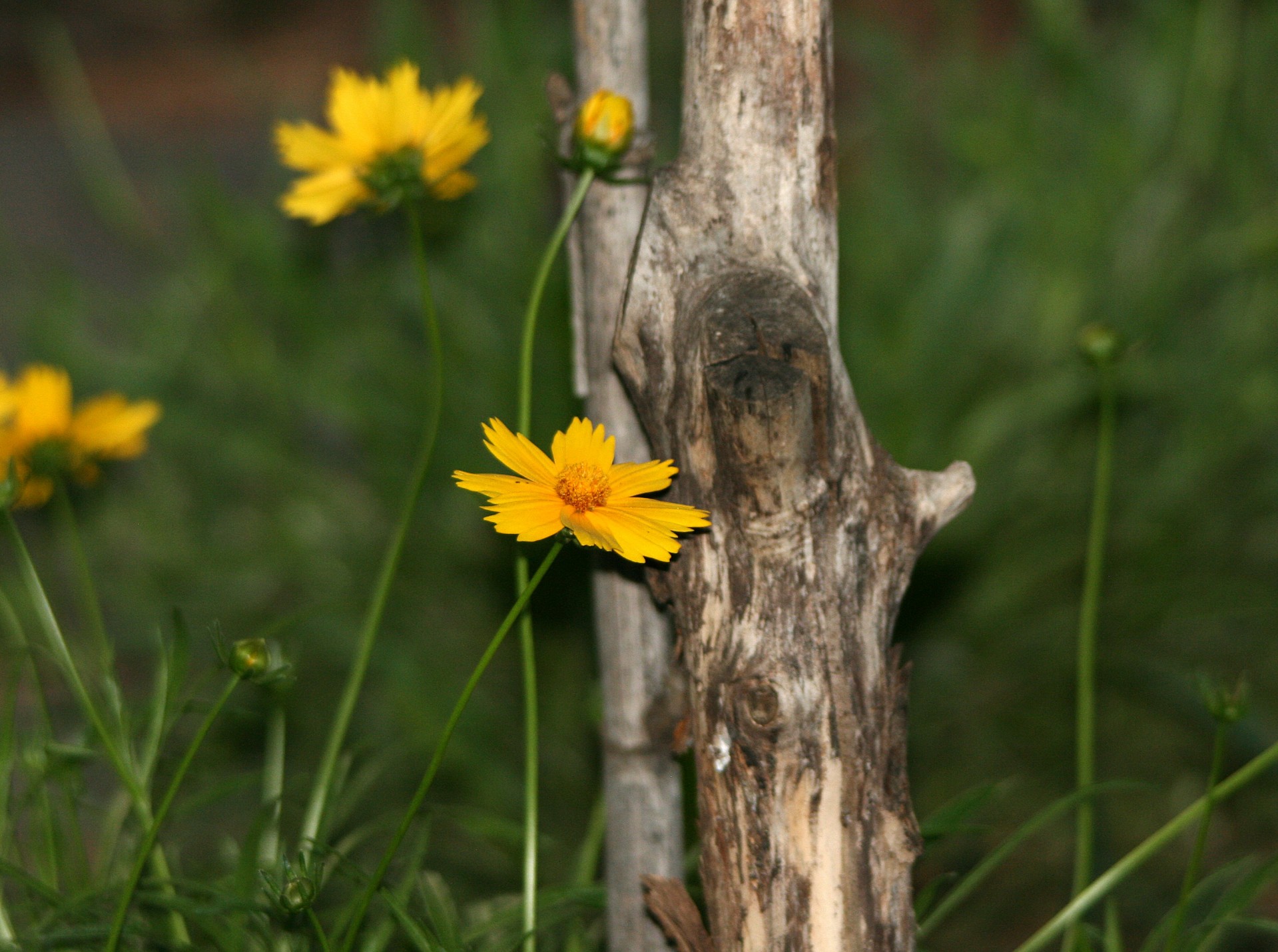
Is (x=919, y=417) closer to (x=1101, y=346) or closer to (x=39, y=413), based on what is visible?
(x=1101, y=346)

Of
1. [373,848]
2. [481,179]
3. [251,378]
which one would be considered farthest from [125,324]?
[373,848]

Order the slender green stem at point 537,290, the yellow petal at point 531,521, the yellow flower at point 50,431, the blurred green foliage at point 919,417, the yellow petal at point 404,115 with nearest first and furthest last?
the yellow petal at point 531,521 < the slender green stem at point 537,290 < the yellow petal at point 404,115 < the yellow flower at point 50,431 < the blurred green foliage at point 919,417

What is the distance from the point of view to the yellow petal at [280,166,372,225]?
0.71 metres

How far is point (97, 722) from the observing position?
60 centimetres

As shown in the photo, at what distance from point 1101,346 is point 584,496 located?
0.39m

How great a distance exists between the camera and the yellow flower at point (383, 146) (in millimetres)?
690

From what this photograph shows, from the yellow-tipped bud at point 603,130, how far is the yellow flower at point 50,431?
1.53ft

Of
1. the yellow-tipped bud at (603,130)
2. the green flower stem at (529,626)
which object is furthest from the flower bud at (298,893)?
the yellow-tipped bud at (603,130)

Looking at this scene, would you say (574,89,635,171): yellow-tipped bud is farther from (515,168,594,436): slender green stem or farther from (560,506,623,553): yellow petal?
(560,506,623,553): yellow petal

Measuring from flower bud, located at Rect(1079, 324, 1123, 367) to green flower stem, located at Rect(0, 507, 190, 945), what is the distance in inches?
23.4

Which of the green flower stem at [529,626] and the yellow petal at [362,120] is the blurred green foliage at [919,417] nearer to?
the green flower stem at [529,626]

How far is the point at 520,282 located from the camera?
141 centimetres

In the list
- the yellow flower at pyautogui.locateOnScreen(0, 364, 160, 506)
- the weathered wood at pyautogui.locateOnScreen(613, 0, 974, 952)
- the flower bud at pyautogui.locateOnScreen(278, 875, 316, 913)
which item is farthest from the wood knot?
the yellow flower at pyautogui.locateOnScreen(0, 364, 160, 506)

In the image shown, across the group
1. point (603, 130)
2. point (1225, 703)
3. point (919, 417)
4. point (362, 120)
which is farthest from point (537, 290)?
point (919, 417)
